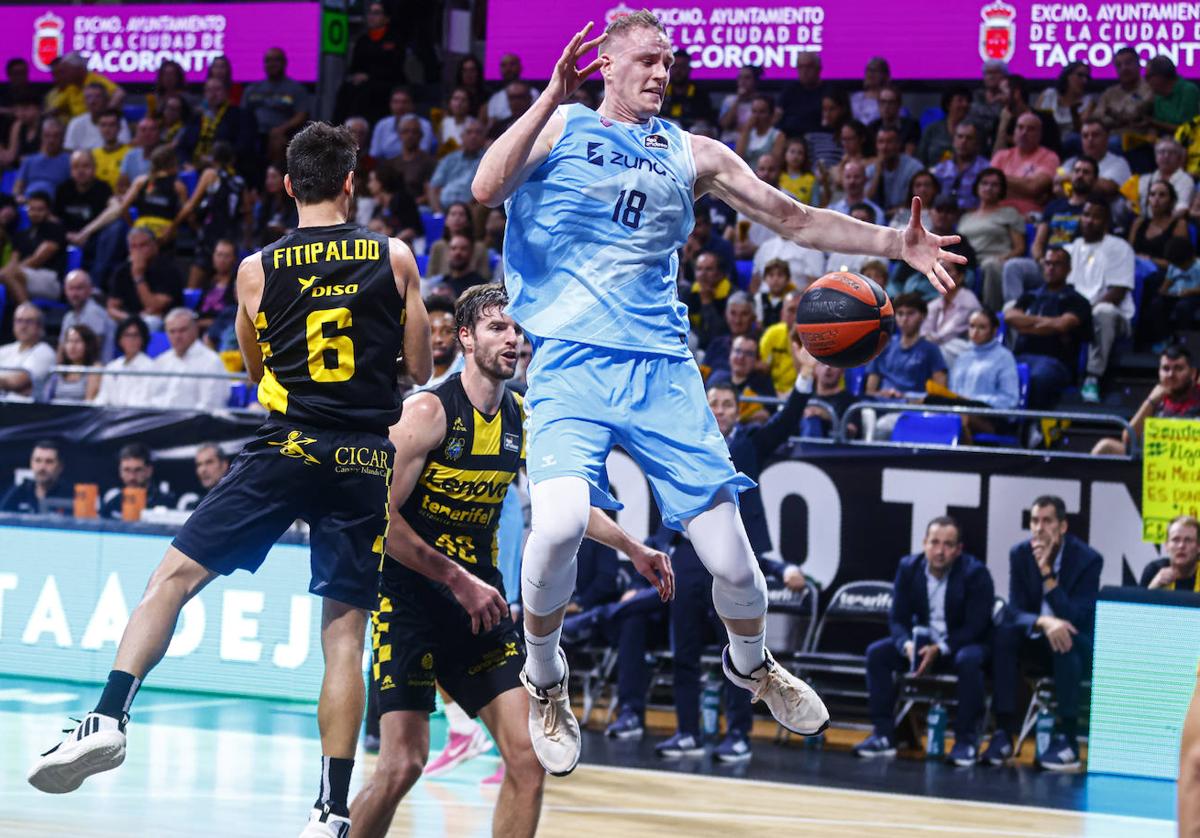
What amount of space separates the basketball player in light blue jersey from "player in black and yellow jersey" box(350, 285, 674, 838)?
70cm

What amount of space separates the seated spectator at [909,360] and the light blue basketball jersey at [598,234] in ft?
20.3

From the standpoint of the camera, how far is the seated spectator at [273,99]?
17.0 metres

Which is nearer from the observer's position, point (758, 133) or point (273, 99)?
point (758, 133)

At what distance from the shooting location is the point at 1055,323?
11836 millimetres

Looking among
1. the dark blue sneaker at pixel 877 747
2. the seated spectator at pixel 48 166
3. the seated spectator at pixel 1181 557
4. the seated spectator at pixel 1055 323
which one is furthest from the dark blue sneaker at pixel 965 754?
the seated spectator at pixel 48 166

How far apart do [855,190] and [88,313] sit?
6.72 metres

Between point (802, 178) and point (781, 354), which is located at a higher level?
point (802, 178)

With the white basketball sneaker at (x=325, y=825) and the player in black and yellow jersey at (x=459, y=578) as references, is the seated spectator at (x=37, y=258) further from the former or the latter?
the white basketball sneaker at (x=325, y=825)

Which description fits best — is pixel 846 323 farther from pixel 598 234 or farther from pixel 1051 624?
pixel 1051 624

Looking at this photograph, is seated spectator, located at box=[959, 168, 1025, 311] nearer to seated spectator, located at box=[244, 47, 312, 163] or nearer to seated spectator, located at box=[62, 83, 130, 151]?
seated spectator, located at box=[244, 47, 312, 163]

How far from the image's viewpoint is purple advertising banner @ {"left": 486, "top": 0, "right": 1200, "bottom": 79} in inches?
574

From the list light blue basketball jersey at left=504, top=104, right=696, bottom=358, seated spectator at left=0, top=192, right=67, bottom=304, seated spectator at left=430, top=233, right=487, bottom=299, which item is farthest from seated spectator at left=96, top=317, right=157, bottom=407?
light blue basketball jersey at left=504, top=104, right=696, bottom=358

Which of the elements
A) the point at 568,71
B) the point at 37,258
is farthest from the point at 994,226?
the point at 37,258

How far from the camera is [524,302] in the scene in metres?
5.54
